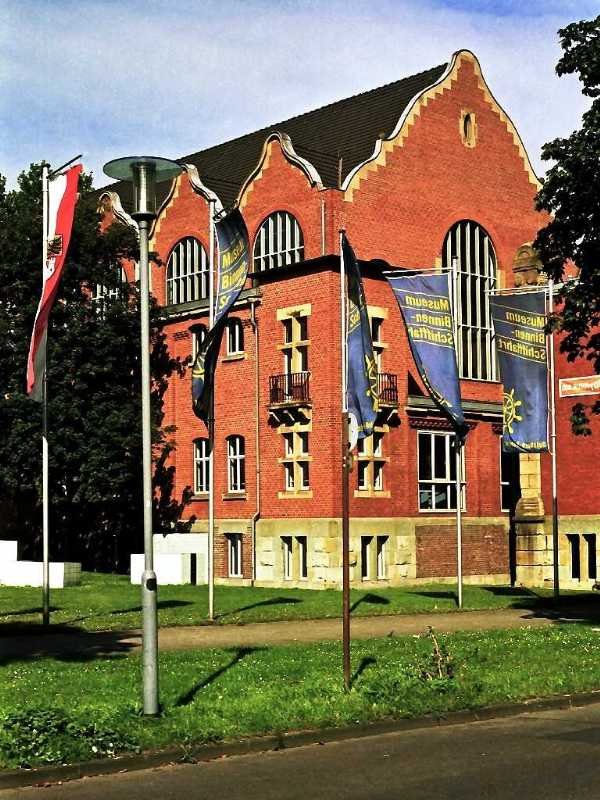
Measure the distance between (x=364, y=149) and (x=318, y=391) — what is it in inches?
358

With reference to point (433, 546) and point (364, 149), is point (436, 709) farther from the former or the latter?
point (364, 149)

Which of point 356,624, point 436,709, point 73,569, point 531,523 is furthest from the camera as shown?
point 531,523

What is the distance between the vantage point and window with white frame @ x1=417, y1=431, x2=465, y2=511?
44.0 meters

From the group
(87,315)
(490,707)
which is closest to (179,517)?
(87,315)

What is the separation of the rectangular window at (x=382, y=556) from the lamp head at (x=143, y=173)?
2940cm

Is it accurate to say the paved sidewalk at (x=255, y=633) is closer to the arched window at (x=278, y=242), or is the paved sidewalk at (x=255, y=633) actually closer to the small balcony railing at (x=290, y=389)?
the small balcony railing at (x=290, y=389)

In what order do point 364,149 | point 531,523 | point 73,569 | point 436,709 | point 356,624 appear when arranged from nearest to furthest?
1. point 436,709
2. point 356,624
3. point 73,569
4. point 531,523
5. point 364,149

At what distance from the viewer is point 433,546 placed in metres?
43.6

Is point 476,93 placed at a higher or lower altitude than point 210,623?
higher

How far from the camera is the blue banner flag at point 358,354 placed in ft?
65.9

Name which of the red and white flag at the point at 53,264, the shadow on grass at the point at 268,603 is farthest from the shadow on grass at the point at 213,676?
the red and white flag at the point at 53,264

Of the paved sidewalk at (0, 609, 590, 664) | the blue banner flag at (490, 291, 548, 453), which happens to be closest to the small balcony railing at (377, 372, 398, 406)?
the blue banner flag at (490, 291, 548, 453)

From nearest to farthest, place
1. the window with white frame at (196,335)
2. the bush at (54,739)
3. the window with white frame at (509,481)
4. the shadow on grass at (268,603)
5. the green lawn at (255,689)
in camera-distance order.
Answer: the bush at (54,739)
the green lawn at (255,689)
the shadow on grass at (268,603)
the window with white frame at (509,481)
the window with white frame at (196,335)

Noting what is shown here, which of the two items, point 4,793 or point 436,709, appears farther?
point 436,709
